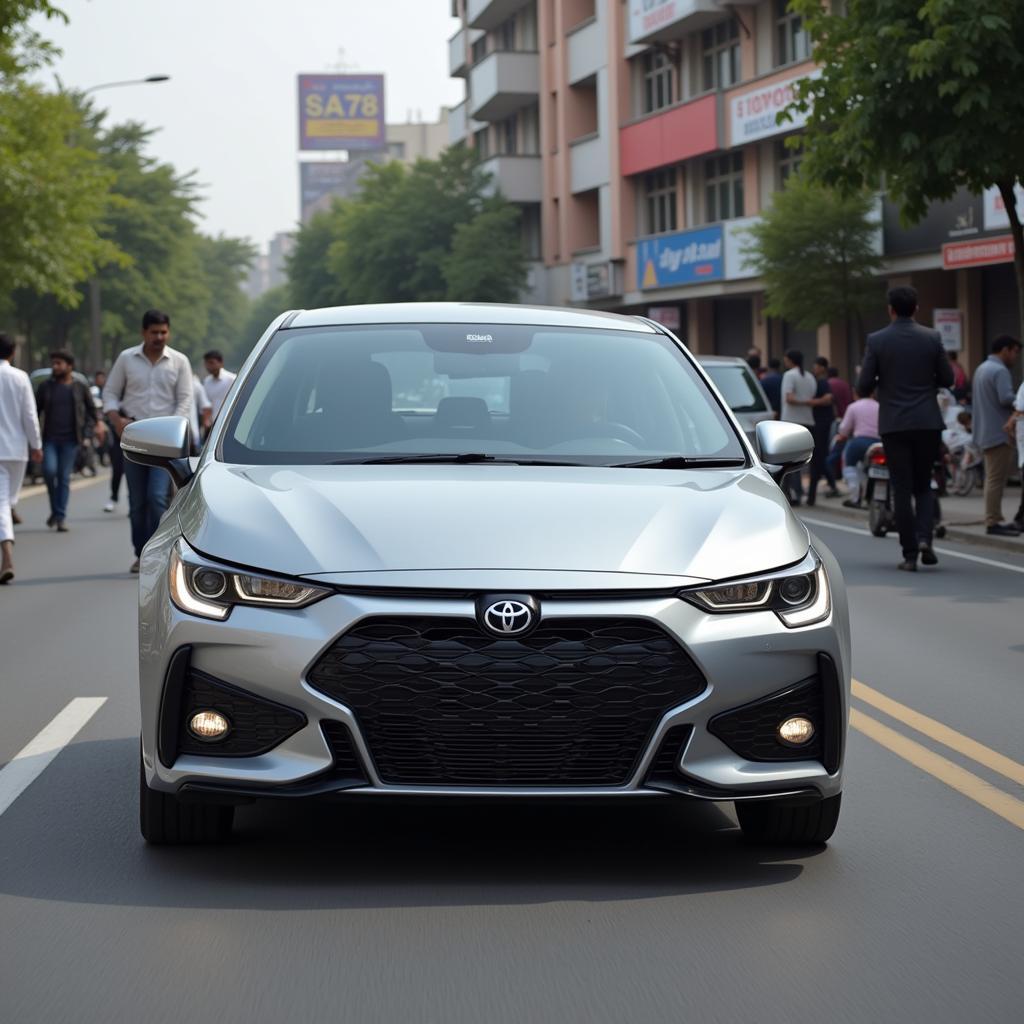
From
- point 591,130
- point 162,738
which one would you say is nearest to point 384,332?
point 162,738

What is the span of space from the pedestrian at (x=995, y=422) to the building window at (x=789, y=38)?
77.9 ft

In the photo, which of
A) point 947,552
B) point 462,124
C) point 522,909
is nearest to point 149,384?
point 947,552

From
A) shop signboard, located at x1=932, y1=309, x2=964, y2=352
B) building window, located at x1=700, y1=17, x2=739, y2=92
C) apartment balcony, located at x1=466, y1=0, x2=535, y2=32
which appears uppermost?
apartment balcony, located at x1=466, y1=0, x2=535, y2=32

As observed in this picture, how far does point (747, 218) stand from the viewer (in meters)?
44.5

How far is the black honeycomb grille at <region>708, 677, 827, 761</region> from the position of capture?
5.11 meters

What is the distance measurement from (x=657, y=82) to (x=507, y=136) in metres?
16.8

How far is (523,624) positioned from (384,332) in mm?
2030

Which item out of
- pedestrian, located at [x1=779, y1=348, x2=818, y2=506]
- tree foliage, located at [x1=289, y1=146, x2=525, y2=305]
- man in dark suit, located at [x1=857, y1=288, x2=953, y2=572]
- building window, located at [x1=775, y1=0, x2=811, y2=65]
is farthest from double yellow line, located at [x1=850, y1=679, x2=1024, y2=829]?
tree foliage, located at [x1=289, y1=146, x2=525, y2=305]

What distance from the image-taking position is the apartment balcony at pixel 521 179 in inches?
2478

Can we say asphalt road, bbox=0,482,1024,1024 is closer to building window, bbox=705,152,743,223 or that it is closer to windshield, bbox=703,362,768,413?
windshield, bbox=703,362,768,413

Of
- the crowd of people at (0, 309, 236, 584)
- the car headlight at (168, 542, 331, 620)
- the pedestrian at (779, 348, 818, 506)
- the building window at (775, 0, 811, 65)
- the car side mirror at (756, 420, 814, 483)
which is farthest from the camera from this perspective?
the building window at (775, 0, 811, 65)

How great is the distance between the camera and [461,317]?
6.90m

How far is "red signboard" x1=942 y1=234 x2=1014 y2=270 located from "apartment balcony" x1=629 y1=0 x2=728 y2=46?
1501 centimetres

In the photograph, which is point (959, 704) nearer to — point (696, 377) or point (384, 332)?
point (696, 377)
